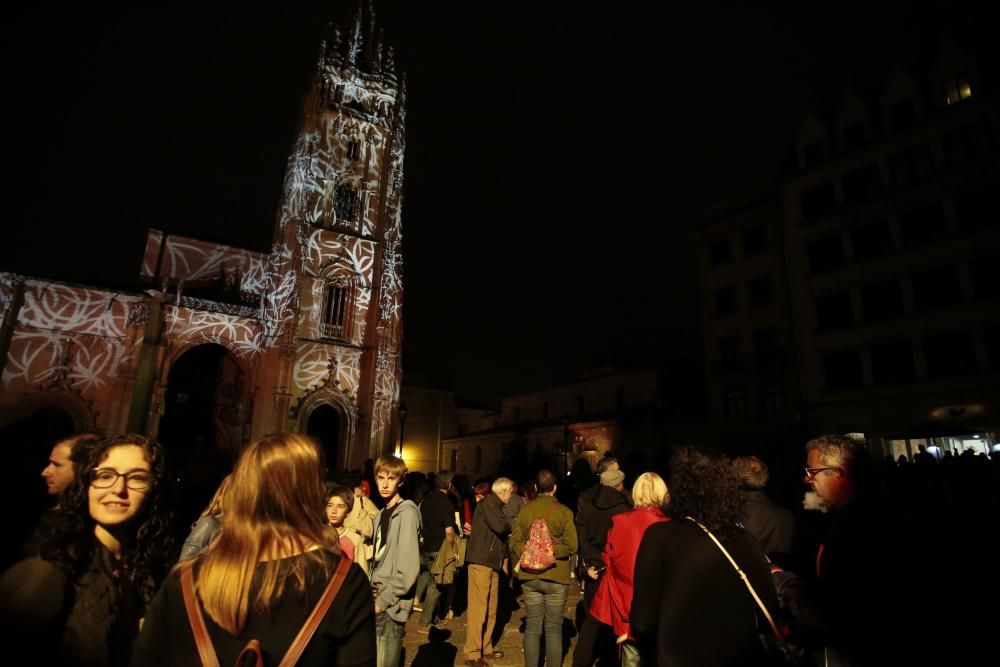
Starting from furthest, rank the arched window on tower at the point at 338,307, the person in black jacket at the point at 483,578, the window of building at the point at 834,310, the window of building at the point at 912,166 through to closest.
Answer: the arched window on tower at the point at 338,307 → the window of building at the point at 834,310 → the window of building at the point at 912,166 → the person in black jacket at the point at 483,578

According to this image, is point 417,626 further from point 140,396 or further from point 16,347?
point 16,347

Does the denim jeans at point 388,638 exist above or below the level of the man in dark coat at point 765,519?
below

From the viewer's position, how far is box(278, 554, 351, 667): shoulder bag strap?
1.79 meters

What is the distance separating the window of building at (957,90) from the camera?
898 inches

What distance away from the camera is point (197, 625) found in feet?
5.90

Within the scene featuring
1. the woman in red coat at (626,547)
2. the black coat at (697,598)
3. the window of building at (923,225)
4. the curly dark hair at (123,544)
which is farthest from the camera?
the window of building at (923,225)

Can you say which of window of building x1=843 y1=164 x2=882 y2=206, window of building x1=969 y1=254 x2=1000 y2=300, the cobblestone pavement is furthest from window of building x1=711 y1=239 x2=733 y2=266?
the cobblestone pavement

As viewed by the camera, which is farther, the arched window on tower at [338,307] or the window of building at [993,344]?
the arched window on tower at [338,307]

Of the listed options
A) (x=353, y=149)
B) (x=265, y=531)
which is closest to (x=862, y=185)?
(x=353, y=149)

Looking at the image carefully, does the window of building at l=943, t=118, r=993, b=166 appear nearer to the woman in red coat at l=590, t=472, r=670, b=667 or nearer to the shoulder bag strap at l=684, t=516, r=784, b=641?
the woman in red coat at l=590, t=472, r=670, b=667

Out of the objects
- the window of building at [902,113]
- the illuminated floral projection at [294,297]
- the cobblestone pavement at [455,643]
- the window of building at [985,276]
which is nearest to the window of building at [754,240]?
the window of building at [902,113]

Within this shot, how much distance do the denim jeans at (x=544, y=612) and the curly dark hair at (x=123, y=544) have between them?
12.8 ft

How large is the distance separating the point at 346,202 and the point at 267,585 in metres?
27.2

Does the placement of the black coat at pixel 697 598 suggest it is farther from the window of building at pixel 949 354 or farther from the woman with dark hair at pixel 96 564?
the window of building at pixel 949 354
